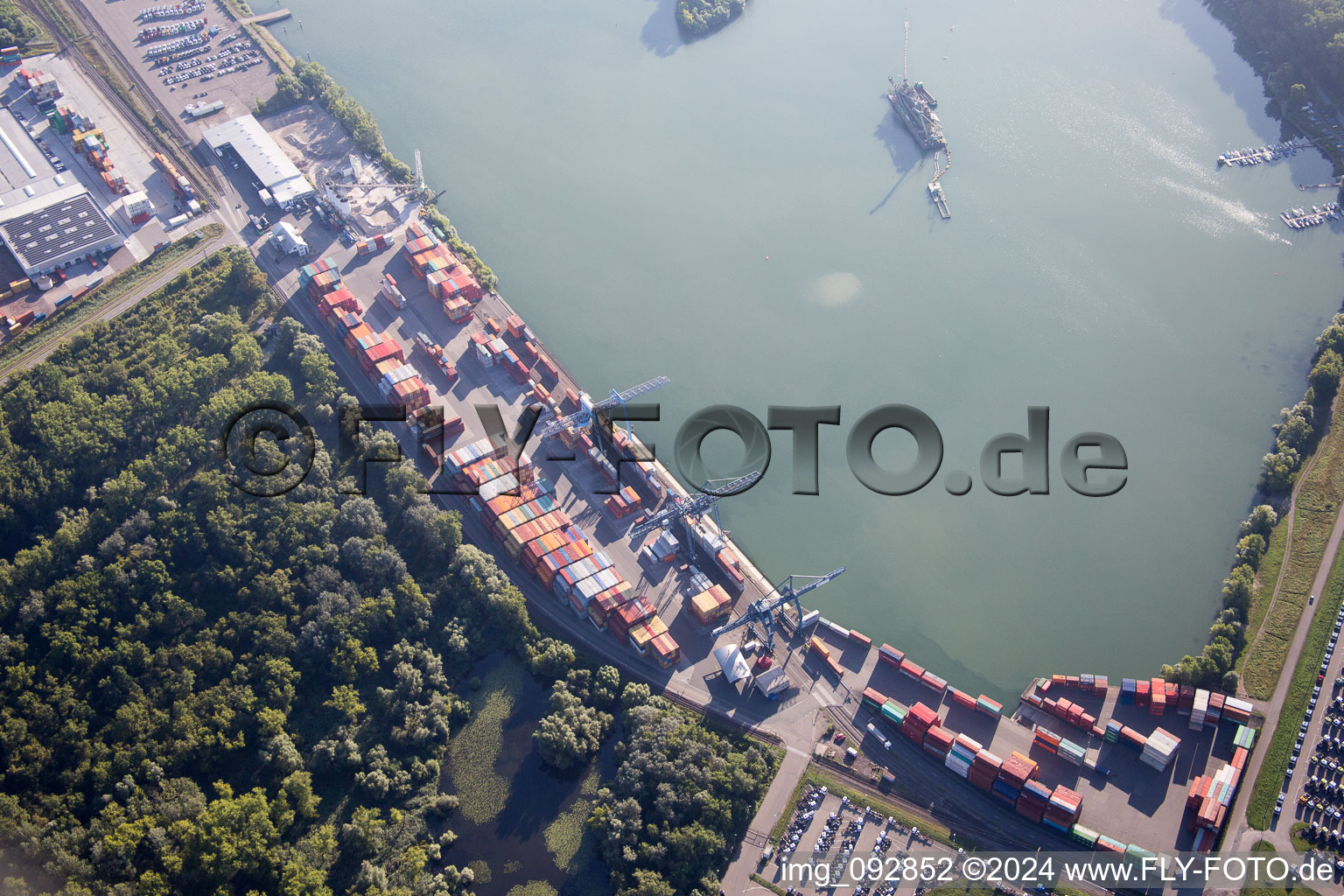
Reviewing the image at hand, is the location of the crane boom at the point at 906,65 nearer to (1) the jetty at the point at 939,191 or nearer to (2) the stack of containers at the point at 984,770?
(1) the jetty at the point at 939,191

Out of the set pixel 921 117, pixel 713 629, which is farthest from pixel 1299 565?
pixel 921 117

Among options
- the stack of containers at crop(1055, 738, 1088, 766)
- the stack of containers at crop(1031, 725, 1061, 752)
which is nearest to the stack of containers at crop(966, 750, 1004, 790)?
the stack of containers at crop(1031, 725, 1061, 752)

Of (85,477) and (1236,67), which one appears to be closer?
(85,477)

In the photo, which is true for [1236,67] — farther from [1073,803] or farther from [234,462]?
[234,462]

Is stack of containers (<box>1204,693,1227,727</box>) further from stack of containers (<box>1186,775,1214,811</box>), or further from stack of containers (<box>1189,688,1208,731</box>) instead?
stack of containers (<box>1186,775,1214,811</box>)

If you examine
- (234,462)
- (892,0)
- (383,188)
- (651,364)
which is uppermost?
(892,0)

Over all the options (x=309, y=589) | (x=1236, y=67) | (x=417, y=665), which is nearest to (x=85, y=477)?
(x=309, y=589)
